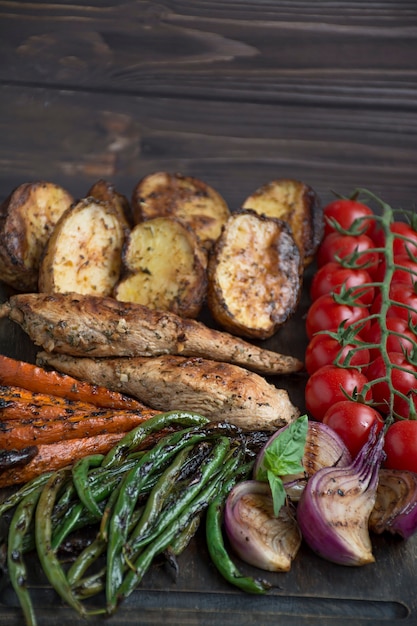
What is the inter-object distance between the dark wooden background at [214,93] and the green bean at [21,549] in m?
3.34

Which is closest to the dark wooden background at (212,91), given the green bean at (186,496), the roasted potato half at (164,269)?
the roasted potato half at (164,269)

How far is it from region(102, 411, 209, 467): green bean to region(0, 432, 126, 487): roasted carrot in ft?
0.34

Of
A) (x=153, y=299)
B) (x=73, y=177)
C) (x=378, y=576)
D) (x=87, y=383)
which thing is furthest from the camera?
(x=73, y=177)

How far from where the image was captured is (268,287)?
4551 mm

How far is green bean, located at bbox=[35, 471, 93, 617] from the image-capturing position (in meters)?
2.96

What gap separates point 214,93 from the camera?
6520 millimetres

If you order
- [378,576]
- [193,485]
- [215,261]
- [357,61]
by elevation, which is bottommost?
[378,576]

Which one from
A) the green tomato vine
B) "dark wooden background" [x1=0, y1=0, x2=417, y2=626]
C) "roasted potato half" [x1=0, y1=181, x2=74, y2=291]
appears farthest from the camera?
"dark wooden background" [x1=0, y1=0, x2=417, y2=626]

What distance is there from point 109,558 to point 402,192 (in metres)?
4.23

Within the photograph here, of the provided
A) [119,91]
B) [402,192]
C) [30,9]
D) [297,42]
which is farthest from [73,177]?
[402,192]

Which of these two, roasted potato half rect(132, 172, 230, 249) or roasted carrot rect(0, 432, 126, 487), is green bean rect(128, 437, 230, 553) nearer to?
roasted carrot rect(0, 432, 126, 487)

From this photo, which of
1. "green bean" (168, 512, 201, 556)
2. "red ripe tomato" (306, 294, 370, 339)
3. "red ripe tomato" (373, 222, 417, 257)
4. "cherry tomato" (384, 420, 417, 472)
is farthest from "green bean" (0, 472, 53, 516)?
"red ripe tomato" (373, 222, 417, 257)

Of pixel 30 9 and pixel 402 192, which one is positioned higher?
pixel 30 9

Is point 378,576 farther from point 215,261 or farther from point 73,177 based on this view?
point 73,177
